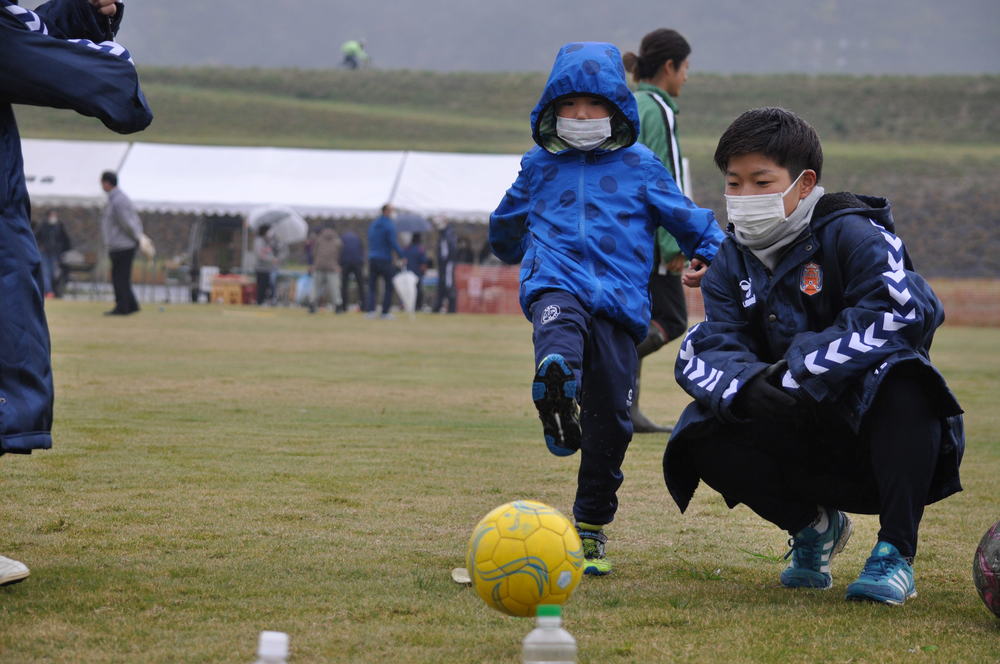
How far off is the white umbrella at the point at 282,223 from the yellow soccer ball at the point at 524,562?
27606mm

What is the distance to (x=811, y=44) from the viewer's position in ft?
614

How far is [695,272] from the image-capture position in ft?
15.9

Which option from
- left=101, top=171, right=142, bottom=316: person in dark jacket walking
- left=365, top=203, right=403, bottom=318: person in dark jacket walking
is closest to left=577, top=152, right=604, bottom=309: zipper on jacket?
left=101, top=171, right=142, bottom=316: person in dark jacket walking

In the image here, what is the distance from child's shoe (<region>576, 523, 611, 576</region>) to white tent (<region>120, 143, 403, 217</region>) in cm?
2705

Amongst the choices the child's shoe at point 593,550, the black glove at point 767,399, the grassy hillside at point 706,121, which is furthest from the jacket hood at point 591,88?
the grassy hillside at point 706,121

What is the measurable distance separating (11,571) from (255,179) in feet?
99.5

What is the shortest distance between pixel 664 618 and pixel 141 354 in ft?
36.8

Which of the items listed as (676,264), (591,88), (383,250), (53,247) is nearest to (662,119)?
(676,264)

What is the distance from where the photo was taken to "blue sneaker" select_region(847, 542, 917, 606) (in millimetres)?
3938

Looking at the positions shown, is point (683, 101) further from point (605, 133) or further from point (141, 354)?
point (605, 133)

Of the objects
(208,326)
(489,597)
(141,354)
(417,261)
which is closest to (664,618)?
(489,597)

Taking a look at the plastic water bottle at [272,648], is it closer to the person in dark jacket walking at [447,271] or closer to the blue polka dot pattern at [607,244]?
the blue polka dot pattern at [607,244]

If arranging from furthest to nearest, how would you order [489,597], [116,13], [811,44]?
1. [811,44]
2. [116,13]
3. [489,597]

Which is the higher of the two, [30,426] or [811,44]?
[811,44]
